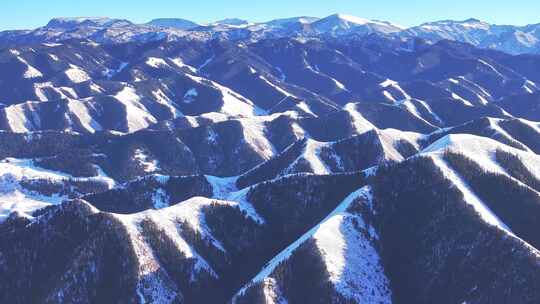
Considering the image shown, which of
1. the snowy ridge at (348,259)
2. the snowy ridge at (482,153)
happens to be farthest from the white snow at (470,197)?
the snowy ridge at (348,259)

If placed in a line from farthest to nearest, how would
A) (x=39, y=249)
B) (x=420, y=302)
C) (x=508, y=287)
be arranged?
1. (x=39, y=249)
2. (x=420, y=302)
3. (x=508, y=287)

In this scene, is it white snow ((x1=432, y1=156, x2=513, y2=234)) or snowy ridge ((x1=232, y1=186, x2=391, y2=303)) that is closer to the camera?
snowy ridge ((x1=232, y1=186, x2=391, y2=303))

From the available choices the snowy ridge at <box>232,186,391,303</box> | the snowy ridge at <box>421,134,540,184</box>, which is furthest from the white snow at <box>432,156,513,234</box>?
the snowy ridge at <box>232,186,391,303</box>

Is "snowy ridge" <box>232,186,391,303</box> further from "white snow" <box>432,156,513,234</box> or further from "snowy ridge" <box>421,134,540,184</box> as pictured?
"snowy ridge" <box>421,134,540,184</box>

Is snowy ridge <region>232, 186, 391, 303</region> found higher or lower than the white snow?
lower

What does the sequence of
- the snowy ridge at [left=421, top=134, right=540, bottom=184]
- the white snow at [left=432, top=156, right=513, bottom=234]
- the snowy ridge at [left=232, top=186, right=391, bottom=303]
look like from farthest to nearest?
the snowy ridge at [left=421, top=134, right=540, bottom=184]
the white snow at [left=432, top=156, right=513, bottom=234]
the snowy ridge at [left=232, top=186, right=391, bottom=303]

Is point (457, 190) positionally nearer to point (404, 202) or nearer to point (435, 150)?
point (404, 202)

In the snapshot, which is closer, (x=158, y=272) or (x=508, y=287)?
(x=508, y=287)

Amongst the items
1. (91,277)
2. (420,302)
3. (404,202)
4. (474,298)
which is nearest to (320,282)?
(420,302)

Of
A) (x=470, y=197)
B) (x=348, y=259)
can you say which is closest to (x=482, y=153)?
(x=470, y=197)

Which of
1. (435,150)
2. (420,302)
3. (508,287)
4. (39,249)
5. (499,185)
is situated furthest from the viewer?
(435,150)

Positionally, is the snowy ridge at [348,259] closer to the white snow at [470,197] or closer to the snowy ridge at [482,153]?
the white snow at [470,197]
